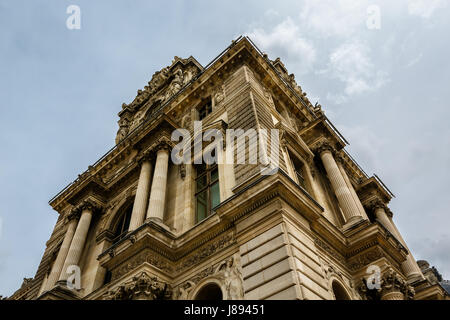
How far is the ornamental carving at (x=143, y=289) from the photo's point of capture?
12086mm

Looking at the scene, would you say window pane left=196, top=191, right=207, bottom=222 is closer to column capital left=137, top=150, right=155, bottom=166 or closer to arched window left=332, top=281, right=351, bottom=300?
column capital left=137, top=150, right=155, bottom=166

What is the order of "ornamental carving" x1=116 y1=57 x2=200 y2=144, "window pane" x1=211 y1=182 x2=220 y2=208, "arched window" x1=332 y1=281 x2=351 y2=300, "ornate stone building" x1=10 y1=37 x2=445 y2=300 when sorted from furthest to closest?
"ornamental carving" x1=116 y1=57 x2=200 y2=144, "window pane" x1=211 y1=182 x2=220 y2=208, "arched window" x1=332 y1=281 x2=351 y2=300, "ornate stone building" x1=10 y1=37 x2=445 y2=300

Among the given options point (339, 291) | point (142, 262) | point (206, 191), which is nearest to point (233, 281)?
point (142, 262)

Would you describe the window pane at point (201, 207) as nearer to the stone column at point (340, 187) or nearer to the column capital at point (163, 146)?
the column capital at point (163, 146)

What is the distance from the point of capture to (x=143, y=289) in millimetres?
12180

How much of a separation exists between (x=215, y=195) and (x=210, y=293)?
4.98 metres

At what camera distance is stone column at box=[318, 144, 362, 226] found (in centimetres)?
1673

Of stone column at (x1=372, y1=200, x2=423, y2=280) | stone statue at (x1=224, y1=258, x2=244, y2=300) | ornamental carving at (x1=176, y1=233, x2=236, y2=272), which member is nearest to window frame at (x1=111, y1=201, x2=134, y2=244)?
ornamental carving at (x1=176, y1=233, x2=236, y2=272)

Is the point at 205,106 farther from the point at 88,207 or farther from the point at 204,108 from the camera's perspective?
the point at 88,207

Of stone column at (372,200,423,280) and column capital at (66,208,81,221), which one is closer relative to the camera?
stone column at (372,200,423,280)

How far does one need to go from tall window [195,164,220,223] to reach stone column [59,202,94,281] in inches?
320
